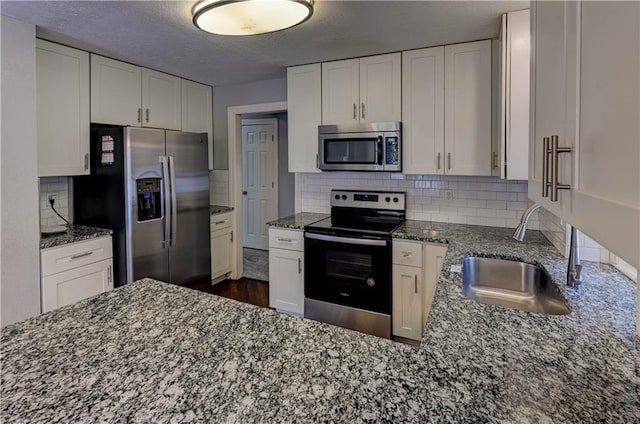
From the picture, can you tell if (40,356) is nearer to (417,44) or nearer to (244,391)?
(244,391)

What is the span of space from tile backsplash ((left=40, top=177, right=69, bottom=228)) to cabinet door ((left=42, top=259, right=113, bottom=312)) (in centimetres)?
63

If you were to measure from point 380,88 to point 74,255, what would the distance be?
2.69m

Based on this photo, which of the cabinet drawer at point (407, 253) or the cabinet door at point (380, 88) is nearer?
the cabinet drawer at point (407, 253)

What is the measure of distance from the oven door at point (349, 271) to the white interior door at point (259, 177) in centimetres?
277

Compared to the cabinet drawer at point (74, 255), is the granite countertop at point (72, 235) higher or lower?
higher

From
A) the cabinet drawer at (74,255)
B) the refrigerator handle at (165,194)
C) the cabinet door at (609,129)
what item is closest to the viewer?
the cabinet door at (609,129)

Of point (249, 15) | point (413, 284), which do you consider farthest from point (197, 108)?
point (413, 284)

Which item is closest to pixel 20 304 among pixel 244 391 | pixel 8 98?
pixel 8 98

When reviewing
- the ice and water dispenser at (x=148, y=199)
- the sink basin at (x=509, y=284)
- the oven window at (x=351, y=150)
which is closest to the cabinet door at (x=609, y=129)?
the sink basin at (x=509, y=284)

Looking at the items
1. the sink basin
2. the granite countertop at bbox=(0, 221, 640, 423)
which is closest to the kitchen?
the granite countertop at bbox=(0, 221, 640, 423)

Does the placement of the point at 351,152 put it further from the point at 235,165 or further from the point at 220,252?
the point at 220,252

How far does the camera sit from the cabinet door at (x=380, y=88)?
2900mm

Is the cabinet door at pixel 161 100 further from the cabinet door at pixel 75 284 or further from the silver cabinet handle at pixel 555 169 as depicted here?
the silver cabinet handle at pixel 555 169

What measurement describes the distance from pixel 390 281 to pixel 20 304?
247 cm
